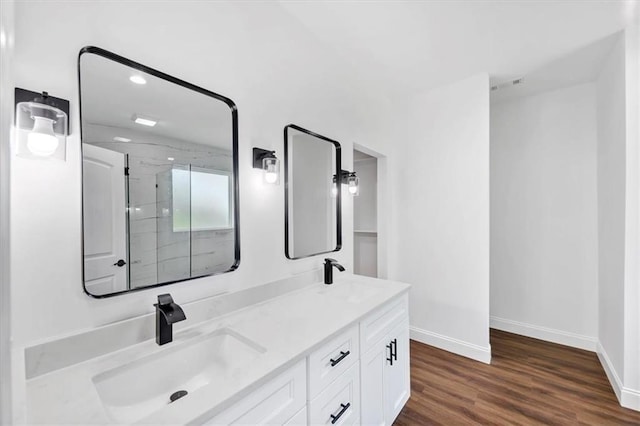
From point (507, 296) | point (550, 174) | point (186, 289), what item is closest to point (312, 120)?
point (186, 289)

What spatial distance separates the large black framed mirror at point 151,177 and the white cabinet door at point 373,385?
89 centimetres

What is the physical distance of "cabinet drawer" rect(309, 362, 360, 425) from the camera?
113cm

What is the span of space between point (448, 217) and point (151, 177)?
262cm

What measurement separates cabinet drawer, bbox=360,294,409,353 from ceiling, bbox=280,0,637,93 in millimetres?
1898

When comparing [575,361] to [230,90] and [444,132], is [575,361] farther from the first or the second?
[230,90]

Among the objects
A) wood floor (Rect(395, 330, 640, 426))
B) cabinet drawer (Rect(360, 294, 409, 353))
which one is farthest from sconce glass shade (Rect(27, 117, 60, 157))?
wood floor (Rect(395, 330, 640, 426))

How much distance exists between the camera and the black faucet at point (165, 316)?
107cm

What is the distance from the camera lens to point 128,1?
1.11m

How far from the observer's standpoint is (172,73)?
4.16ft

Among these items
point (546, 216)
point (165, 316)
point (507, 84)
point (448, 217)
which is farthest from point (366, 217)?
point (165, 316)

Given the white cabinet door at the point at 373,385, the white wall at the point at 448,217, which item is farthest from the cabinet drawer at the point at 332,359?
the white wall at the point at 448,217

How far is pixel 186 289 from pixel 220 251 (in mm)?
240

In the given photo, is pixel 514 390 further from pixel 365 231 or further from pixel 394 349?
pixel 365 231

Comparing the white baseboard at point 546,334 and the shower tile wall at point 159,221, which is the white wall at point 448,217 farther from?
the shower tile wall at point 159,221
